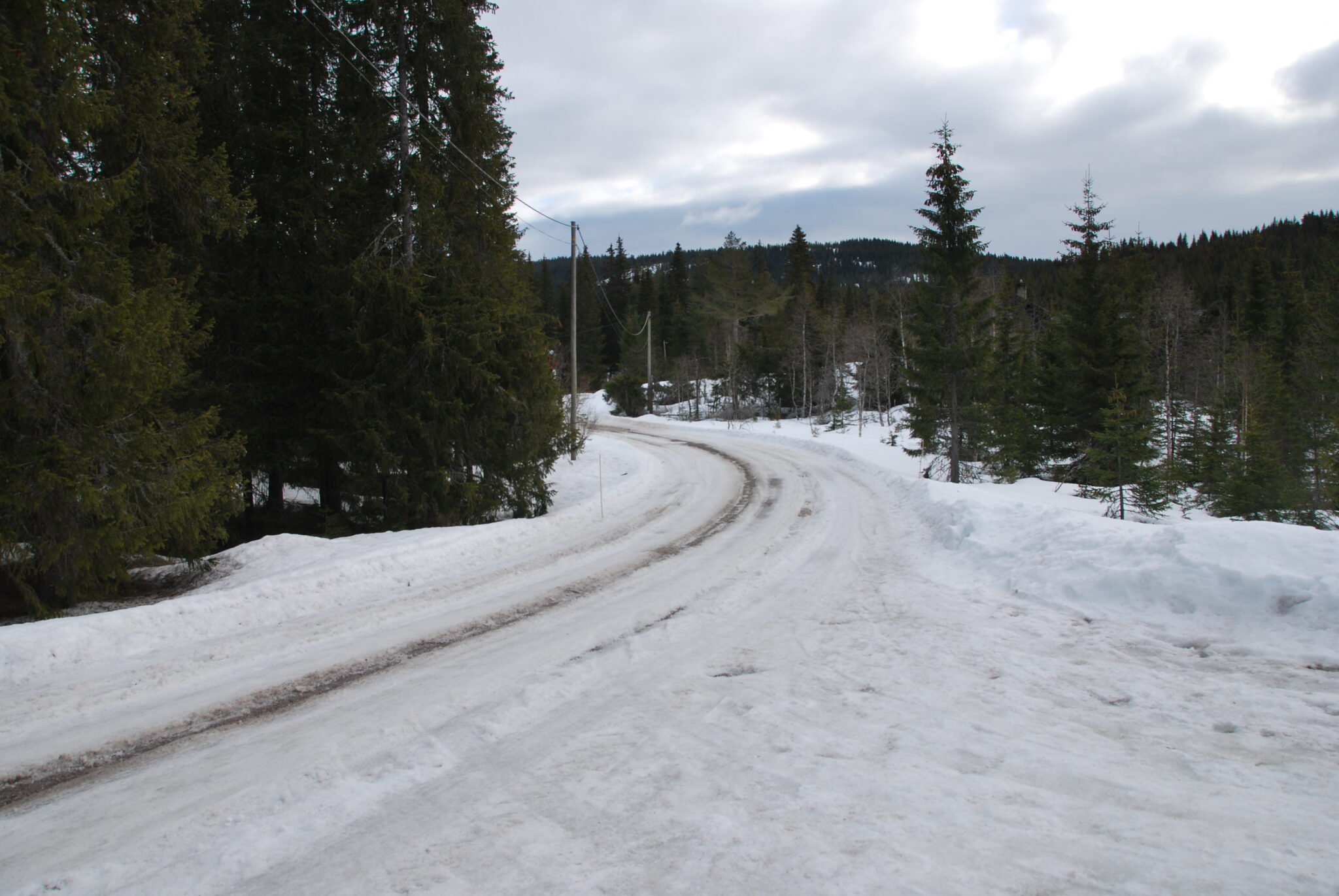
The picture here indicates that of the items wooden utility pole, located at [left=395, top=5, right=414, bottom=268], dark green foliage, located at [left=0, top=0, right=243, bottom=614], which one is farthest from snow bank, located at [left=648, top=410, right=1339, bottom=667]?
wooden utility pole, located at [left=395, top=5, right=414, bottom=268]

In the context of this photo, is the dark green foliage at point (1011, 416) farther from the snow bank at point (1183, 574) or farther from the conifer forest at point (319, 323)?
the snow bank at point (1183, 574)

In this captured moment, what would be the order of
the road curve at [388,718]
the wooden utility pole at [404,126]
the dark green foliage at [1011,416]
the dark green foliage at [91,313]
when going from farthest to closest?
1. the dark green foliage at [1011,416]
2. the wooden utility pole at [404,126]
3. the dark green foliage at [91,313]
4. the road curve at [388,718]

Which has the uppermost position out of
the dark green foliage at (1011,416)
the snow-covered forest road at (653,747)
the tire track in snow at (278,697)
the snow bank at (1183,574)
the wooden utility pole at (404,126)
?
the wooden utility pole at (404,126)

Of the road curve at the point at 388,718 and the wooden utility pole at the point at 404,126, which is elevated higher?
the wooden utility pole at the point at 404,126

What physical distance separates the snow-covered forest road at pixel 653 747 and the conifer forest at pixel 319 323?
3.06 metres

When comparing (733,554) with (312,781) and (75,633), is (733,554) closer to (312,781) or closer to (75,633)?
(312,781)

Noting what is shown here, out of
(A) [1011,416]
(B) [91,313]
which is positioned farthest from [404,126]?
(A) [1011,416]

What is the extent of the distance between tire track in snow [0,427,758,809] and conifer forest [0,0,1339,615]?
4.32 m

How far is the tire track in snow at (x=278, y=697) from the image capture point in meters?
3.48

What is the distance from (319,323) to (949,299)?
1701 centimetres

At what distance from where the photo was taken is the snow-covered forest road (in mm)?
2658

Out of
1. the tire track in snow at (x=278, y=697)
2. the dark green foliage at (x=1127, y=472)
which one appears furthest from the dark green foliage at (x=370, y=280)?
the dark green foliage at (x=1127, y=472)

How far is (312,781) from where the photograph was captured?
133 inches

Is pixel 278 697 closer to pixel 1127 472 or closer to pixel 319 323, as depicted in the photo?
pixel 319 323
